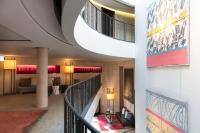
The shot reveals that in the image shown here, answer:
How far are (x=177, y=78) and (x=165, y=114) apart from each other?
1096 millimetres

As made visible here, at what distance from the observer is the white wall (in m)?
4.43

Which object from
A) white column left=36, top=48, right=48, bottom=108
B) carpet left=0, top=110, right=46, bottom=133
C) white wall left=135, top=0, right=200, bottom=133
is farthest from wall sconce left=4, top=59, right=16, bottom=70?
white wall left=135, top=0, right=200, bottom=133

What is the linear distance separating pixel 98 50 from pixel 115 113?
8.15m

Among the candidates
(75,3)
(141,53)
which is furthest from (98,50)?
(75,3)

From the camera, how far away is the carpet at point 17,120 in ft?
16.5

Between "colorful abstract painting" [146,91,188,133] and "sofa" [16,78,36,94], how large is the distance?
761 cm

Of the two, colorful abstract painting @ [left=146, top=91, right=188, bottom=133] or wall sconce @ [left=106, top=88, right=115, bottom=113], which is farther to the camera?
wall sconce @ [left=106, top=88, right=115, bottom=113]

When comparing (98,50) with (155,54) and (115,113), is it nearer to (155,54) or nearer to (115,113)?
(155,54)

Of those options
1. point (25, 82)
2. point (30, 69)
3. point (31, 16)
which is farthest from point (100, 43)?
point (30, 69)

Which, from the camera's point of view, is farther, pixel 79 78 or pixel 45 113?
pixel 79 78

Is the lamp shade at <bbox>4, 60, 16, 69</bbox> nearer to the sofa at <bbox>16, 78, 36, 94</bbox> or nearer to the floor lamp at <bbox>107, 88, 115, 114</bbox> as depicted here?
the sofa at <bbox>16, 78, 36, 94</bbox>

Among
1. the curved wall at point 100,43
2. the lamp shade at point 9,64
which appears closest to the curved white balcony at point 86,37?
the curved wall at point 100,43

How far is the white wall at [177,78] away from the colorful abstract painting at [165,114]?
0.51 ft

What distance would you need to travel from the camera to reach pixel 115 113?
1500 centimetres
